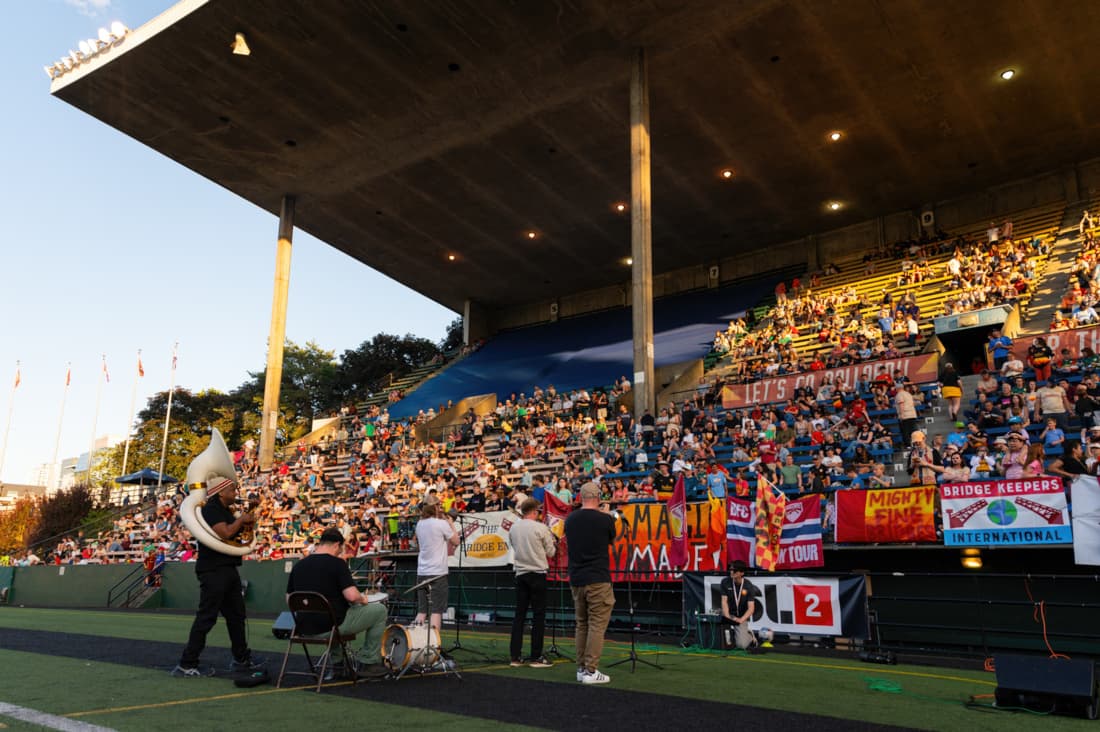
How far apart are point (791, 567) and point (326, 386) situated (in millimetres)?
51886

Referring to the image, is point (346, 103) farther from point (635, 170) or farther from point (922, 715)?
point (922, 715)

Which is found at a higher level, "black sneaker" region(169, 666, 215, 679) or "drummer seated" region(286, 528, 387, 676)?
"drummer seated" region(286, 528, 387, 676)

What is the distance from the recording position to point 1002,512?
9.98m

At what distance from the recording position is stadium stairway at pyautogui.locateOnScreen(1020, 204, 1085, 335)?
2200 cm

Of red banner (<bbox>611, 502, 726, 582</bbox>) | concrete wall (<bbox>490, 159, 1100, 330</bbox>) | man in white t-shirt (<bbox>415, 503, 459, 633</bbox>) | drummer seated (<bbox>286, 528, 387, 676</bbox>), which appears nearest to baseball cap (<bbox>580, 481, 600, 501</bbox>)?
man in white t-shirt (<bbox>415, 503, 459, 633</bbox>)

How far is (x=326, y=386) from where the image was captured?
58719 millimetres

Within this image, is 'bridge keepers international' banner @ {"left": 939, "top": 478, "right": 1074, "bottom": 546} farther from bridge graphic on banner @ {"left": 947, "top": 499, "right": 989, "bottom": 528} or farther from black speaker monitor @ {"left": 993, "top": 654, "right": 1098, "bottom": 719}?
black speaker monitor @ {"left": 993, "top": 654, "right": 1098, "bottom": 719}

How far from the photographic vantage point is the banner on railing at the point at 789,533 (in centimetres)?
1068

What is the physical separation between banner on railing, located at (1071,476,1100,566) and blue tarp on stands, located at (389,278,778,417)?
896 inches

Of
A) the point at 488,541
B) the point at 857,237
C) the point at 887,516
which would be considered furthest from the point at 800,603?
the point at 857,237

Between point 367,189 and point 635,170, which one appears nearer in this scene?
point 635,170

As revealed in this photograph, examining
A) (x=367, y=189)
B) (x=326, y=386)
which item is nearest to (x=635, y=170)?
(x=367, y=189)

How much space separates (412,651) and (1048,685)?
522cm

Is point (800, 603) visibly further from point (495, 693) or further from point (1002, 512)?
point (495, 693)
